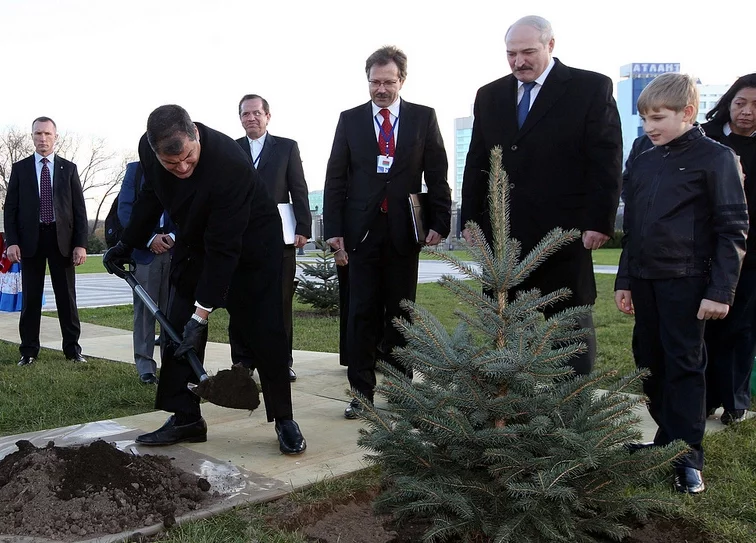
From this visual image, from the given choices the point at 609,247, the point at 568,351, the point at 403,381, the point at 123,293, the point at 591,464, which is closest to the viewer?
the point at 591,464

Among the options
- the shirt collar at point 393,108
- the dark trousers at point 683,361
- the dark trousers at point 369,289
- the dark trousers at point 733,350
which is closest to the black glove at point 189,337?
the dark trousers at point 369,289

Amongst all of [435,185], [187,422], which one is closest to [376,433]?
[187,422]

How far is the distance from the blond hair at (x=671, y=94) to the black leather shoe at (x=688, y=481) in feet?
5.48

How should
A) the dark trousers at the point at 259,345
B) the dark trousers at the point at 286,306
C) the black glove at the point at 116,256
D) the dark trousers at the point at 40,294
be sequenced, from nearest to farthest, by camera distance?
the dark trousers at the point at 259,345 → the black glove at the point at 116,256 → the dark trousers at the point at 286,306 → the dark trousers at the point at 40,294

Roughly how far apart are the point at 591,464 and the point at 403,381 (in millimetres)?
759

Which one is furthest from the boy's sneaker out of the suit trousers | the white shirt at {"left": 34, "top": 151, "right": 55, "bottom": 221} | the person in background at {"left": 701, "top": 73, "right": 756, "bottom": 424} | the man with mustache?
the white shirt at {"left": 34, "top": 151, "right": 55, "bottom": 221}

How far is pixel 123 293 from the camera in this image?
1570 cm

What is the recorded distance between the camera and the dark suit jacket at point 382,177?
182 inches

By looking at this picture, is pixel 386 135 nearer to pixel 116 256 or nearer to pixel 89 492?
pixel 116 256

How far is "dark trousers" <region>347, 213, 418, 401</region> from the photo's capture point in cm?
461

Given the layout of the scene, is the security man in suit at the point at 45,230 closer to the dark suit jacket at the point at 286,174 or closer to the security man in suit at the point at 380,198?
the dark suit jacket at the point at 286,174

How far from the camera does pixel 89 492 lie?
3033 mm

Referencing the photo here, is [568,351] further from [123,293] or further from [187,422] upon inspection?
[123,293]

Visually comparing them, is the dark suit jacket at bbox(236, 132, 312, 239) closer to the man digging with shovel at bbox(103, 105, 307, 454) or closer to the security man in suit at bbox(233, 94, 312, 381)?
the security man in suit at bbox(233, 94, 312, 381)
